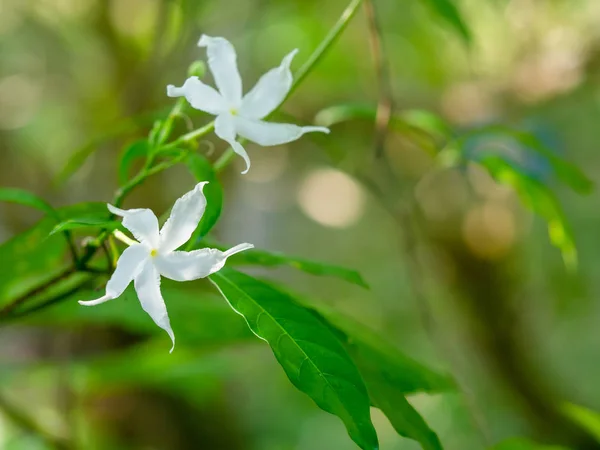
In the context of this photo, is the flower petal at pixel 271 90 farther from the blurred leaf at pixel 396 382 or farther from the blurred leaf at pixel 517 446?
the blurred leaf at pixel 517 446

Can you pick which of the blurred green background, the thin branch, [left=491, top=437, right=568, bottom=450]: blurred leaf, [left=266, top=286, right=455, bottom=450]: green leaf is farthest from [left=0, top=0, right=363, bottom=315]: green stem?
the blurred green background

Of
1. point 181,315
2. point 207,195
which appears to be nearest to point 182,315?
point 181,315

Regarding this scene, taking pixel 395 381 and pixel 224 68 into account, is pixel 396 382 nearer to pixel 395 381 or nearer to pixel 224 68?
pixel 395 381

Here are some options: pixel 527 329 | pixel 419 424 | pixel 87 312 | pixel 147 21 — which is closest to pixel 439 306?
pixel 527 329

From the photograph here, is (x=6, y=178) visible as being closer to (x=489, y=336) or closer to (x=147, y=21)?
(x=147, y=21)

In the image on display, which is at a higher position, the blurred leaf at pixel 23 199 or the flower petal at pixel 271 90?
the flower petal at pixel 271 90

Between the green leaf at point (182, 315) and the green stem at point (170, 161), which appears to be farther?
the green leaf at point (182, 315)

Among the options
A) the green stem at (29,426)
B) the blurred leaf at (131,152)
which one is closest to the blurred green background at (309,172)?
the green stem at (29,426)
